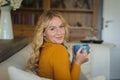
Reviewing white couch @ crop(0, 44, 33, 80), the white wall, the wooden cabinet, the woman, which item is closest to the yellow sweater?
the woman

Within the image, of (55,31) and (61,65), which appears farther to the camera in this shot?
(55,31)

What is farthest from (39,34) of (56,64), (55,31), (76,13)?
(76,13)

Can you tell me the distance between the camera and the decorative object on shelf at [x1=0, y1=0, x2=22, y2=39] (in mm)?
2076

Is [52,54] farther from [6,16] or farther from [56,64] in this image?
[6,16]

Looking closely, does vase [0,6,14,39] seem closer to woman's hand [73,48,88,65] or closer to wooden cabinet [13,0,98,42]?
woman's hand [73,48,88,65]

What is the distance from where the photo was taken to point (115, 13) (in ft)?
15.8

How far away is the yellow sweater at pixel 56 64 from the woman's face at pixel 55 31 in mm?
42

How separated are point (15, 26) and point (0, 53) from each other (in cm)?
341

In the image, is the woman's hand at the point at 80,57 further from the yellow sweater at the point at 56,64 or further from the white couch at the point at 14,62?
the white couch at the point at 14,62

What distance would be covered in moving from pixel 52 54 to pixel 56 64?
7 centimetres

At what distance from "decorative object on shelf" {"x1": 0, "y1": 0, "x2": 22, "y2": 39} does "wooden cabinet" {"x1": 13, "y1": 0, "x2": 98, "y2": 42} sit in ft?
8.56

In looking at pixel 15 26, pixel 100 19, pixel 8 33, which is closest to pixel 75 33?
pixel 100 19

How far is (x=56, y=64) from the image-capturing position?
53.2 inches

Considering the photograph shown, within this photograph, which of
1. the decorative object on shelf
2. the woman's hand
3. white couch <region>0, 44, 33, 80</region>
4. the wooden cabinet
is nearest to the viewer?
white couch <region>0, 44, 33, 80</region>
